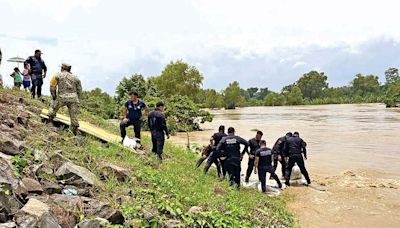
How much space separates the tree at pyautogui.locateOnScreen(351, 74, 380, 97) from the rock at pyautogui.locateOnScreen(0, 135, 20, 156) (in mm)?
111317

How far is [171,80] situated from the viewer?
52.3 meters

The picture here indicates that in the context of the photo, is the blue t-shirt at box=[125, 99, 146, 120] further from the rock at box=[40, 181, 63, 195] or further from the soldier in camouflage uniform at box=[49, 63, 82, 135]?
the rock at box=[40, 181, 63, 195]

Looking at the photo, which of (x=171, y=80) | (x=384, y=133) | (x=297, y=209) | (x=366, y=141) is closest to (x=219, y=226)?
(x=297, y=209)

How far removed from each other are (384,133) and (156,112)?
2308 centimetres

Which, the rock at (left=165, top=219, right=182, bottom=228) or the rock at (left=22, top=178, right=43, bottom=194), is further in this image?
the rock at (left=165, top=219, right=182, bottom=228)

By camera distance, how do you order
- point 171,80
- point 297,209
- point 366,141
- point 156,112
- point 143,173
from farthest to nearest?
point 171,80 → point 366,141 → point 156,112 → point 297,209 → point 143,173

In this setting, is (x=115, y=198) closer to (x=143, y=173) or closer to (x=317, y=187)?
(x=143, y=173)

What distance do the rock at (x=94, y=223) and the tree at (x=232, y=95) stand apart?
86.3 m

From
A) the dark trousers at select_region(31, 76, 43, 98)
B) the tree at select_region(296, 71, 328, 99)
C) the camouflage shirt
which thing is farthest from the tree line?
the camouflage shirt

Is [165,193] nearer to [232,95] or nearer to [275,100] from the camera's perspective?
[232,95]

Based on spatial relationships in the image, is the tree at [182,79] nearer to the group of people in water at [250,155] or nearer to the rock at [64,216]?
the group of people in water at [250,155]

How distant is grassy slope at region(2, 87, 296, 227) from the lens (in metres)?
6.00

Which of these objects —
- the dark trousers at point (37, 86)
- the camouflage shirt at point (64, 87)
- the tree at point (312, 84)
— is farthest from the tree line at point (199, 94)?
the camouflage shirt at point (64, 87)

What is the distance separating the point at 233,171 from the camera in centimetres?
983
